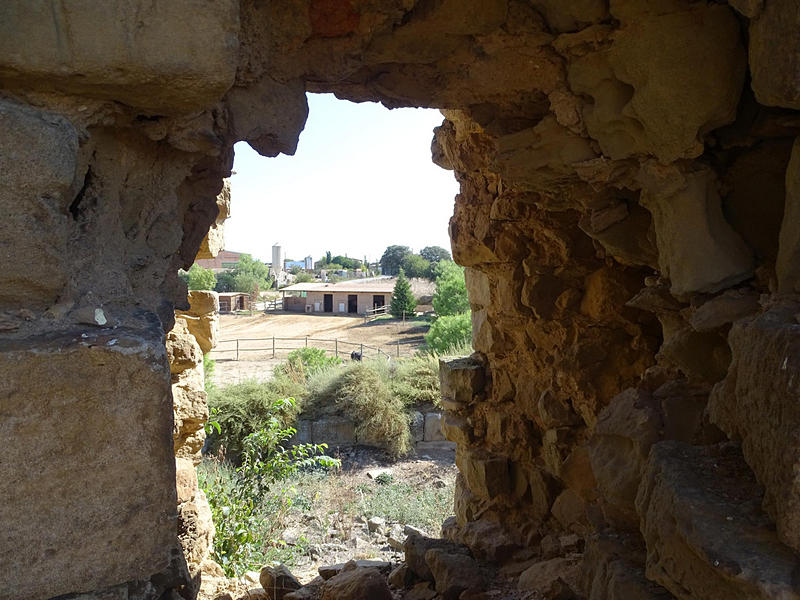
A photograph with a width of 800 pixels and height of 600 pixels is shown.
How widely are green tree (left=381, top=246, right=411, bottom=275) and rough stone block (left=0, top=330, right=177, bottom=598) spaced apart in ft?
166

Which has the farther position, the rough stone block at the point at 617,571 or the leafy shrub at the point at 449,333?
the leafy shrub at the point at 449,333

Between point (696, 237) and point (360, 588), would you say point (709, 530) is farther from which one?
point (360, 588)

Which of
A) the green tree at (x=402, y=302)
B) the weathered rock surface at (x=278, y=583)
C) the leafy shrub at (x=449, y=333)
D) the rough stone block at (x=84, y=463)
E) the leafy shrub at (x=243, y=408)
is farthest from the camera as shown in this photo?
the green tree at (x=402, y=302)

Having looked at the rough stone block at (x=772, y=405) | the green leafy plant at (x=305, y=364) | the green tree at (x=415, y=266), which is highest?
the green tree at (x=415, y=266)

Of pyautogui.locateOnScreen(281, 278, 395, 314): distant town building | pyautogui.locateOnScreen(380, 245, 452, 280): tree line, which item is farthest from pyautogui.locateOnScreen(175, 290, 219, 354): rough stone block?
pyautogui.locateOnScreen(380, 245, 452, 280): tree line

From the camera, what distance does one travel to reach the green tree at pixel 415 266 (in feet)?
146

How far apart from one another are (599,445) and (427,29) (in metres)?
1.45

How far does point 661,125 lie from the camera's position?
6.31 feet

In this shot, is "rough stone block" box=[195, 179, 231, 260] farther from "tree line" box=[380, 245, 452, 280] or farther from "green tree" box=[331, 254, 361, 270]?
"green tree" box=[331, 254, 361, 270]

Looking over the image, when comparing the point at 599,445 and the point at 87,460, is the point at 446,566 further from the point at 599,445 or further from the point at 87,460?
the point at 87,460

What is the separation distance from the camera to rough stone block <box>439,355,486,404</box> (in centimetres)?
368

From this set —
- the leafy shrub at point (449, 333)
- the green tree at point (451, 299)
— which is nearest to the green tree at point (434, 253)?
the green tree at point (451, 299)

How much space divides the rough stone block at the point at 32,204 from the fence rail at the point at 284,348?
14.4m

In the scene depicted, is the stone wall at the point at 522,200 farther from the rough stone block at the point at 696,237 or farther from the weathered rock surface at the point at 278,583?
the weathered rock surface at the point at 278,583
